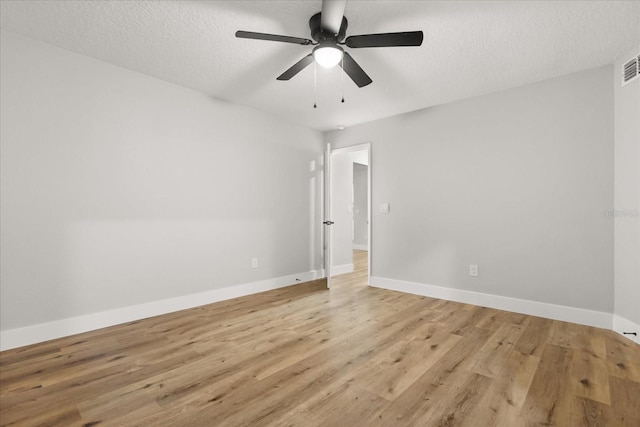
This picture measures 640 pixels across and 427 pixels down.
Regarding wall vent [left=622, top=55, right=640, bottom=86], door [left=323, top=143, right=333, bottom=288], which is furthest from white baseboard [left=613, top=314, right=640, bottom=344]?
door [left=323, top=143, right=333, bottom=288]

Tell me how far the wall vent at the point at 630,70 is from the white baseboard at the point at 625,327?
203 cm

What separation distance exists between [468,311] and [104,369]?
10.9ft

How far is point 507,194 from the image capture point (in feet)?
10.8

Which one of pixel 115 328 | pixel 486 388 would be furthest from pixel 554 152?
pixel 115 328

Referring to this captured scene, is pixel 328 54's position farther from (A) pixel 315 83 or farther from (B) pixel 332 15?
(A) pixel 315 83

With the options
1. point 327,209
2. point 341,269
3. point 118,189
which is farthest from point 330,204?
point 118,189

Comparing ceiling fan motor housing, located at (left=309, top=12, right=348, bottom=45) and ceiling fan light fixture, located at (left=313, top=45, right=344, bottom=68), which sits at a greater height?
ceiling fan motor housing, located at (left=309, top=12, right=348, bottom=45)

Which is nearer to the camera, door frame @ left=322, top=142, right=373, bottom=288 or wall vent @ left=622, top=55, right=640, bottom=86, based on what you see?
wall vent @ left=622, top=55, right=640, bottom=86

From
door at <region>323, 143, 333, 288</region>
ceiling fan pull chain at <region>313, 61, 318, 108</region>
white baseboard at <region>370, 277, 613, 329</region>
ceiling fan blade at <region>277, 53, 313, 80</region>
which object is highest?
ceiling fan pull chain at <region>313, 61, 318, 108</region>

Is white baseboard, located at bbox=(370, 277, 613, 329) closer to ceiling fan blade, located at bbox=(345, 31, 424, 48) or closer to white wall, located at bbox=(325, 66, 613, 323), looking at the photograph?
white wall, located at bbox=(325, 66, 613, 323)

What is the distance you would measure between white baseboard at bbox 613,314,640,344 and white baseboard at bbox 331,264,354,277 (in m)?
3.42

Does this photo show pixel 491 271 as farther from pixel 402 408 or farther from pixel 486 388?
pixel 402 408

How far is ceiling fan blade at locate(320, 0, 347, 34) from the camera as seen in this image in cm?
179

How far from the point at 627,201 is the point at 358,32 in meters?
2.70
